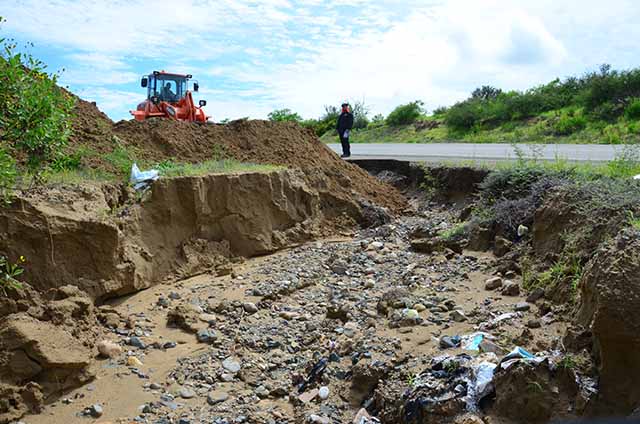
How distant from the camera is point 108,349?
6.12 meters

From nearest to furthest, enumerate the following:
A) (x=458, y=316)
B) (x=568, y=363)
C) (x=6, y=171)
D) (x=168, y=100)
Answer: (x=568, y=363)
(x=6, y=171)
(x=458, y=316)
(x=168, y=100)

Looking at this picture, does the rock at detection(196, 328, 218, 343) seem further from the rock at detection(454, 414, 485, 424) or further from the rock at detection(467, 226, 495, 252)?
the rock at detection(467, 226, 495, 252)

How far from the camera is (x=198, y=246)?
8.50 meters

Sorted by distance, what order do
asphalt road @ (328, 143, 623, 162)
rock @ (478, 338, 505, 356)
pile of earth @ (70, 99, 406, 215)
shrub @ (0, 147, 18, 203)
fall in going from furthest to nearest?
asphalt road @ (328, 143, 623, 162) → pile of earth @ (70, 99, 406, 215) → rock @ (478, 338, 505, 356) → shrub @ (0, 147, 18, 203)

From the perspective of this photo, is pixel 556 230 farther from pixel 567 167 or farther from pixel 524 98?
pixel 524 98

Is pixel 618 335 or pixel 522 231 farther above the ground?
pixel 522 231

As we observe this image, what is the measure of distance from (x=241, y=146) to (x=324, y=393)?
733cm

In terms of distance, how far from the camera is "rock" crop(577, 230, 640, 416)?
4254 millimetres

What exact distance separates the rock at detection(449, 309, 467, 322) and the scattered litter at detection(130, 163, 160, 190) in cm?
441

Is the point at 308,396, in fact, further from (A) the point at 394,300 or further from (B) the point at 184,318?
(B) the point at 184,318

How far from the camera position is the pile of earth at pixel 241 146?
1017 cm

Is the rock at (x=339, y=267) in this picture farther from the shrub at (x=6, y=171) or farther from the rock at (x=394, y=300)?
the shrub at (x=6, y=171)

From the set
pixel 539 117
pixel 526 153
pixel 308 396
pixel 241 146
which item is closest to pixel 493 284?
pixel 308 396

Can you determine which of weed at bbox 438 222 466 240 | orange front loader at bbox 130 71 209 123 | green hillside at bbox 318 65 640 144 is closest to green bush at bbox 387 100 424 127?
green hillside at bbox 318 65 640 144
